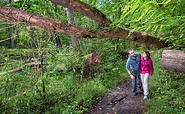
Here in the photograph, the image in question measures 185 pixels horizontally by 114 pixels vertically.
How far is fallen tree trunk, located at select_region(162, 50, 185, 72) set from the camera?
6430mm

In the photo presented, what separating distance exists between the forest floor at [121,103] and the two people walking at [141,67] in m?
0.31

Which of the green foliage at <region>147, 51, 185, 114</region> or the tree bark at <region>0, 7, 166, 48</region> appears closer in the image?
the tree bark at <region>0, 7, 166, 48</region>

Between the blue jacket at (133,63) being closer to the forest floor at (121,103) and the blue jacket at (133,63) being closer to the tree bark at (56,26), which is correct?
the forest floor at (121,103)

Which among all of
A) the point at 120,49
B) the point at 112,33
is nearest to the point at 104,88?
the point at 112,33

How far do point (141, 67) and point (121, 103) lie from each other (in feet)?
5.03

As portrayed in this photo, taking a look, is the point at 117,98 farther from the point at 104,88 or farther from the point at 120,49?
the point at 120,49

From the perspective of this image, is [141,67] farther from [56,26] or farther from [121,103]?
[56,26]

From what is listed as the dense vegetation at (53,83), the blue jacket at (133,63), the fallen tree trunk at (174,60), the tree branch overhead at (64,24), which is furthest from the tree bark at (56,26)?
the fallen tree trunk at (174,60)

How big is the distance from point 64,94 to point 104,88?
1847 mm

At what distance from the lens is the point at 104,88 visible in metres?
8.02

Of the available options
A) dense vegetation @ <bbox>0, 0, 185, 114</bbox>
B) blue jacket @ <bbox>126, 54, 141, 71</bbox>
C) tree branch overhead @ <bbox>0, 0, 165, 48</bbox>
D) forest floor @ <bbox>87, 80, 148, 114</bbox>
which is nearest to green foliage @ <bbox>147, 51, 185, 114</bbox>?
dense vegetation @ <bbox>0, 0, 185, 114</bbox>

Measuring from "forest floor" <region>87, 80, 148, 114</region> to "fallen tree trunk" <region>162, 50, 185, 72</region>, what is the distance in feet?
5.23

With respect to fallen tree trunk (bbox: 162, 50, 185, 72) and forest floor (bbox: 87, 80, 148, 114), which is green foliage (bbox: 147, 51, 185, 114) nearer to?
forest floor (bbox: 87, 80, 148, 114)

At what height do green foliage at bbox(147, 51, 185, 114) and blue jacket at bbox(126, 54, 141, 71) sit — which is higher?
blue jacket at bbox(126, 54, 141, 71)
